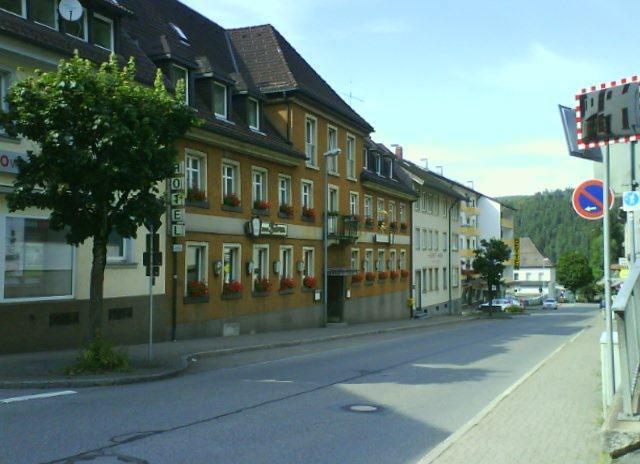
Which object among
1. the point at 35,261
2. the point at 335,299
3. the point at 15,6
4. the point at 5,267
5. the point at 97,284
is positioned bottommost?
the point at 335,299

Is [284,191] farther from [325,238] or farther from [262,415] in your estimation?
[262,415]

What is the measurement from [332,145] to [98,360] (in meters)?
23.8

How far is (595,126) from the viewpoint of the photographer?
7.73 metres

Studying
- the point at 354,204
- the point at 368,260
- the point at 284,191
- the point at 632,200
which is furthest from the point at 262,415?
the point at 368,260

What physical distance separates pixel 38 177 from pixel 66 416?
551 centimetres

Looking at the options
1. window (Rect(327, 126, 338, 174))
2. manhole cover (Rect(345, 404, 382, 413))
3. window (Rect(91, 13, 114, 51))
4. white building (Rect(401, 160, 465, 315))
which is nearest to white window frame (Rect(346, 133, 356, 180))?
window (Rect(327, 126, 338, 174))

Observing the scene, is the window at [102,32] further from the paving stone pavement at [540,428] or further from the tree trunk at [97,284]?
the paving stone pavement at [540,428]

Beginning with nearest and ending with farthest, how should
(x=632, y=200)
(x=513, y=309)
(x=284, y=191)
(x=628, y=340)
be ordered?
(x=628, y=340) → (x=632, y=200) → (x=284, y=191) → (x=513, y=309)

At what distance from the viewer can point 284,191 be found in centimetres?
3014

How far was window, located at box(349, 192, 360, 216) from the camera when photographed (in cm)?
3772

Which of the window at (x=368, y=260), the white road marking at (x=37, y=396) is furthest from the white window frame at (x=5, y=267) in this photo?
A: the window at (x=368, y=260)

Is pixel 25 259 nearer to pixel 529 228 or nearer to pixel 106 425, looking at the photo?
pixel 106 425

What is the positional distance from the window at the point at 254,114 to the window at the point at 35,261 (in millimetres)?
11781

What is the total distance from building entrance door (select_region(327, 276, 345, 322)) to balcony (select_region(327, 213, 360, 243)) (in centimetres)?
222
